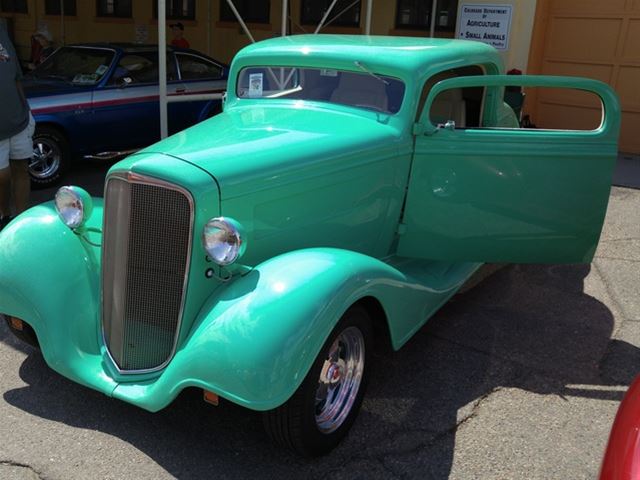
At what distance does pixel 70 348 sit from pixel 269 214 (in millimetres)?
1145

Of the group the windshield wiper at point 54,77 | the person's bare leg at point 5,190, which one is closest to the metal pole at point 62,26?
the windshield wiper at point 54,77

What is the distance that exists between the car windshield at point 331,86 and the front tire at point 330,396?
59.1 inches

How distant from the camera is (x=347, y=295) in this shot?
278cm

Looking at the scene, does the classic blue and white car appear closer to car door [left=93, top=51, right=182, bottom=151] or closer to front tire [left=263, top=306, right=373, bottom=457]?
car door [left=93, top=51, right=182, bottom=151]

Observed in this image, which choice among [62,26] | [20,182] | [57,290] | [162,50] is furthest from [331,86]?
[62,26]

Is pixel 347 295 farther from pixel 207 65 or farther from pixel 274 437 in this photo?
pixel 207 65

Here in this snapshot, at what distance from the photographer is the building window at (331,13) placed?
1148 centimetres

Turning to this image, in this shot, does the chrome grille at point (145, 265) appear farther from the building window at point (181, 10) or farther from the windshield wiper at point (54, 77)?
the building window at point (181, 10)

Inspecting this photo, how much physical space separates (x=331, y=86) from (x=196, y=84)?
4.83 m

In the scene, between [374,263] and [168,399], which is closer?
[168,399]

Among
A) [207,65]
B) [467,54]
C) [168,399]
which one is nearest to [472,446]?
[168,399]

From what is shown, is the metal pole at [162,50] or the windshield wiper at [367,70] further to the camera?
the metal pole at [162,50]

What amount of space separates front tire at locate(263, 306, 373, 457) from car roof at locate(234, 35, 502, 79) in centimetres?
172

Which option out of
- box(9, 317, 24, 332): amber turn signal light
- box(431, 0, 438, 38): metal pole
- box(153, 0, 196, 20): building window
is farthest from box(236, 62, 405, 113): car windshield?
box(153, 0, 196, 20): building window
